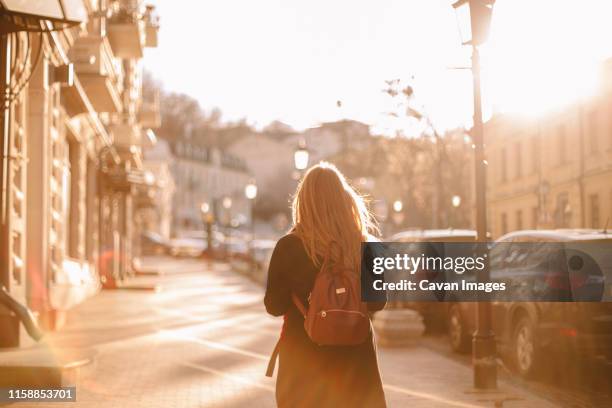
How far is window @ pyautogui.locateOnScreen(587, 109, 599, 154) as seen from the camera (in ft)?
90.8

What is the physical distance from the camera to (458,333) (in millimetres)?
12789

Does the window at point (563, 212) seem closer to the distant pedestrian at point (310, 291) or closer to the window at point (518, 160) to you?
the window at point (518, 160)

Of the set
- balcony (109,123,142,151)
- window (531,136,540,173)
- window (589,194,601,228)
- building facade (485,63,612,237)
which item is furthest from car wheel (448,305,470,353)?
window (531,136,540,173)

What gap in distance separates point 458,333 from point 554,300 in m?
3.35

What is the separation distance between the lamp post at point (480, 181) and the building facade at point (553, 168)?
621 inches

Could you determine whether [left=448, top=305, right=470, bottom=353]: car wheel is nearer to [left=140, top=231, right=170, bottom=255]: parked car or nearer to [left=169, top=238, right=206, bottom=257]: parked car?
[left=169, top=238, right=206, bottom=257]: parked car

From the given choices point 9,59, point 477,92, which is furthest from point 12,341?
point 477,92

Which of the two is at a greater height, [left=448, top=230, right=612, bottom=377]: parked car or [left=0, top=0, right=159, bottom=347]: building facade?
[left=0, top=0, right=159, bottom=347]: building facade

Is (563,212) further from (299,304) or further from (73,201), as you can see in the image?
(299,304)

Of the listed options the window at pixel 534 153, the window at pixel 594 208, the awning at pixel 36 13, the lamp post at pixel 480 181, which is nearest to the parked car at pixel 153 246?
the window at pixel 534 153

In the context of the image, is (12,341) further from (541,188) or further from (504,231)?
(504,231)

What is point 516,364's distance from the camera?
34.4 feet

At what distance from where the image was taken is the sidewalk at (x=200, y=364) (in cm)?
844

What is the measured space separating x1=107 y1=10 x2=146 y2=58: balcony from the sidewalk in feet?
23.7
